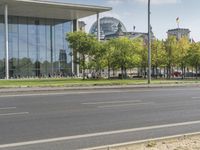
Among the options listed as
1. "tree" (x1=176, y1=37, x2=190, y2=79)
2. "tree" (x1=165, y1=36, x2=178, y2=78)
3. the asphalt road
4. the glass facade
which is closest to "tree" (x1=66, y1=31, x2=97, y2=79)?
the glass facade

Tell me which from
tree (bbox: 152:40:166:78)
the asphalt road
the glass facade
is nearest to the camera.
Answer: the asphalt road

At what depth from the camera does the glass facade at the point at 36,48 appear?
7219 centimetres

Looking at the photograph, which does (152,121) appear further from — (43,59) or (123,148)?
(43,59)

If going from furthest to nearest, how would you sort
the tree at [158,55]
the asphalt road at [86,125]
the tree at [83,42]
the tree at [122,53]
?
the tree at [158,55] → the tree at [122,53] → the tree at [83,42] → the asphalt road at [86,125]

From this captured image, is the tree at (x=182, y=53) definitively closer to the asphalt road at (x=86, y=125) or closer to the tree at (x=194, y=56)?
the tree at (x=194, y=56)

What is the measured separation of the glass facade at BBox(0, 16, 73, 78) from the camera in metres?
72.2

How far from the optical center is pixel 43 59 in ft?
249

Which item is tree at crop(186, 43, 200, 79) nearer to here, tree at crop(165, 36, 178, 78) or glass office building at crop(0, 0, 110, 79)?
tree at crop(165, 36, 178, 78)

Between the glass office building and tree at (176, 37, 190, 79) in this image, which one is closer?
the glass office building

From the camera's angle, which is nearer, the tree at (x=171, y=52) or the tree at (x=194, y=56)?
the tree at (x=194, y=56)

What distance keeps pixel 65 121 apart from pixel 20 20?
62.5 metres

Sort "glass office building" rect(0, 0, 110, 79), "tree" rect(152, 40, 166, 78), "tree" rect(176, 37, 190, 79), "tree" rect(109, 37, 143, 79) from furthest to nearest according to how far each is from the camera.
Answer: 1. "tree" rect(176, 37, 190, 79)
2. "tree" rect(152, 40, 166, 78)
3. "glass office building" rect(0, 0, 110, 79)
4. "tree" rect(109, 37, 143, 79)

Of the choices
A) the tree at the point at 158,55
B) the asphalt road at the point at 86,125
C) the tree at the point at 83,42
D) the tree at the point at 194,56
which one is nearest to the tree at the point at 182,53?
the tree at the point at 194,56

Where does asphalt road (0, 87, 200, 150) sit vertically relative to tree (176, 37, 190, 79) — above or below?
below
